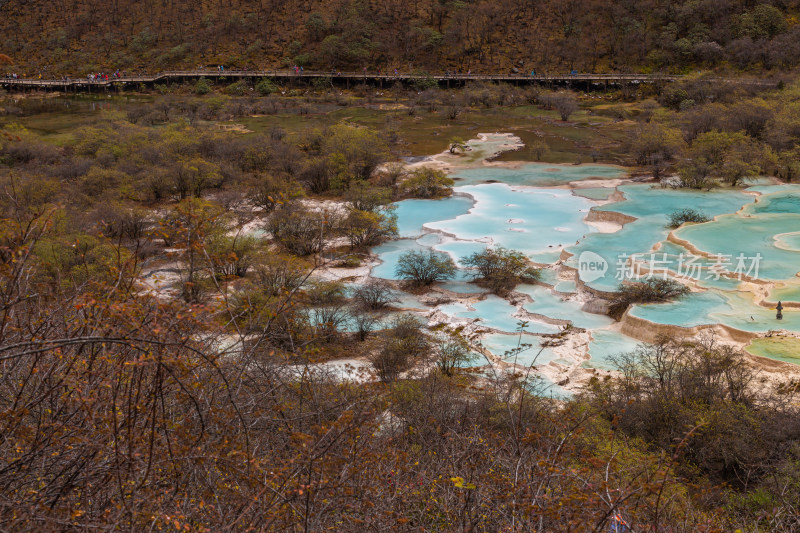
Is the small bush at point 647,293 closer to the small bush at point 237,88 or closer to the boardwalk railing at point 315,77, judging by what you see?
the boardwalk railing at point 315,77

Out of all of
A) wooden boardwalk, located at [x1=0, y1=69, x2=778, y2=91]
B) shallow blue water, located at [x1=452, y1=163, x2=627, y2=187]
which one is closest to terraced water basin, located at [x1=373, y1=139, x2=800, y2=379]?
shallow blue water, located at [x1=452, y1=163, x2=627, y2=187]

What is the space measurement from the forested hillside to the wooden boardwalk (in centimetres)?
385

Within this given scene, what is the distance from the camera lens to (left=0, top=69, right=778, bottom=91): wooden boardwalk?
67.1 metres

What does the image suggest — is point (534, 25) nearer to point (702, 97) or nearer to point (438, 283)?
point (702, 97)

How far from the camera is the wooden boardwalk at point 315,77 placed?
67.1 metres

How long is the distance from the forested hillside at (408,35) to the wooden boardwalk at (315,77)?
3854mm

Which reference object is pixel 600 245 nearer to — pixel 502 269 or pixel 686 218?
pixel 686 218

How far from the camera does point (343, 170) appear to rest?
1211 inches

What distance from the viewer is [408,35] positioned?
77000 mm

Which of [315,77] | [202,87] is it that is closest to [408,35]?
[315,77]

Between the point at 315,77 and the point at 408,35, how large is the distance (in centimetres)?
1416

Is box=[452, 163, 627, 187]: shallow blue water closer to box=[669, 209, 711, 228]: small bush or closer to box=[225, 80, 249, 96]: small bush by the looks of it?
box=[669, 209, 711, 228]: small bush

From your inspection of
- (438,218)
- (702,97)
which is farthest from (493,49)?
(438,218)

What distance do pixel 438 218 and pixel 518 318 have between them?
392 inches
